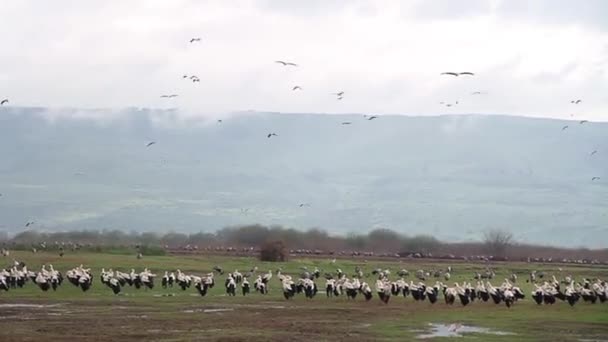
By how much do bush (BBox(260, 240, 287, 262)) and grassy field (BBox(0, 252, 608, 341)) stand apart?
20.1 metres

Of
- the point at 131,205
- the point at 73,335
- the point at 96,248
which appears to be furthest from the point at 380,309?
the point at 131,205

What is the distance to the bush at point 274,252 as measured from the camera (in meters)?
77.3

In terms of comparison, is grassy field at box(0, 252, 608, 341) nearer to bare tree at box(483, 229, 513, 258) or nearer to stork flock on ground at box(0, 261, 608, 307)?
stork flock on ground at box(0, 261, 608, 307)

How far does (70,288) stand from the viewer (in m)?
51.0

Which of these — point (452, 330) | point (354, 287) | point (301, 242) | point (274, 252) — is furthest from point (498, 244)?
point (452, 330)

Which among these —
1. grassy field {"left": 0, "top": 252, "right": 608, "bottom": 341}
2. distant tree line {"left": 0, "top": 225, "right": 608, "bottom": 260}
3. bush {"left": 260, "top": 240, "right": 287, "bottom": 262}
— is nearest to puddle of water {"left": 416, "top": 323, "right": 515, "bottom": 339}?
grassy field {"left": 0, "top": 252, "right": 608, "bottom": 341}

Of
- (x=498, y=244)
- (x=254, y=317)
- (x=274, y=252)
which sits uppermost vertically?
(x=498, y=244)

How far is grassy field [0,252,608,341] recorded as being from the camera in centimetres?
3094

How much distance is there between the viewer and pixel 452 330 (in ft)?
110

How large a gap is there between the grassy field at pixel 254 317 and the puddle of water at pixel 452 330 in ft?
1.00

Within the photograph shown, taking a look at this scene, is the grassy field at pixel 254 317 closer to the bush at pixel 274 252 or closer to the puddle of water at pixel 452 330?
the puddle of water at pixel 452 330

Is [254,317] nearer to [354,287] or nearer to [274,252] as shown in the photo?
[354,287]

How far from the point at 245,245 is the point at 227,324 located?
57187mm

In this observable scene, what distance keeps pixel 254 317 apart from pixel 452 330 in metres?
6.49
